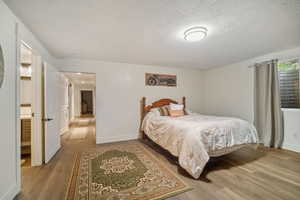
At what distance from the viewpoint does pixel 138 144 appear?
134 inches

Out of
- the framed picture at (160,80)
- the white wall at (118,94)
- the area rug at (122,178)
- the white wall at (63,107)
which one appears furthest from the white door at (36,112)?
the framed picture at (160,80)

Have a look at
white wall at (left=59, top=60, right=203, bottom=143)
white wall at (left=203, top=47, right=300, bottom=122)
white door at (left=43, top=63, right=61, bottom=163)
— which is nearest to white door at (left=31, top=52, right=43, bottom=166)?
white door at (left=43, top=63, right=61, bottom=163)

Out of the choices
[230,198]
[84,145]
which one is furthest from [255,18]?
[84,145]

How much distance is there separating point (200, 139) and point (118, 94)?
261cm

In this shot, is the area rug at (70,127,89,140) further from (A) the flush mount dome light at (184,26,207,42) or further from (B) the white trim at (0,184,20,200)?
(A) the flush mount dome light at (184,26,207,42)

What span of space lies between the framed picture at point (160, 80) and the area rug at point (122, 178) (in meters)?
2.27

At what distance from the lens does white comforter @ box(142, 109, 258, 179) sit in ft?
6.13

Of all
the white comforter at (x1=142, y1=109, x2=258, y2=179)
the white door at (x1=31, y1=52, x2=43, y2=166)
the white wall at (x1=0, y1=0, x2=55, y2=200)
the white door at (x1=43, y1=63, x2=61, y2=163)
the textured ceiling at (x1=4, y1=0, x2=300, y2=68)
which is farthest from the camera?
the white door at (x1=43, y1=63, x2=61, y2=163)

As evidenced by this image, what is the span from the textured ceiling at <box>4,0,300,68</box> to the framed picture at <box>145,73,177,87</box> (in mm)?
1207

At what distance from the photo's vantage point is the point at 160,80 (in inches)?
168

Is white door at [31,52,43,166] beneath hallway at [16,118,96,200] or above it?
above

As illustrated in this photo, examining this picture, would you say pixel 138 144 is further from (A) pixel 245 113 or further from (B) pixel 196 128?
(A) pixel 245 113

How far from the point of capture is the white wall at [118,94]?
354 centimetres

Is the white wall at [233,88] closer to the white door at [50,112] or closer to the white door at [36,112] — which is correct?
the white door at [50,112]
